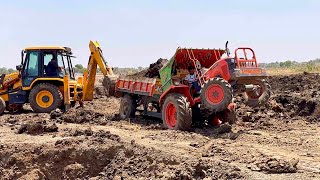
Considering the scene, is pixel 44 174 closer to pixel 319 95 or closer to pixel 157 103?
pixel 157 103

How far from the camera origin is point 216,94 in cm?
1027

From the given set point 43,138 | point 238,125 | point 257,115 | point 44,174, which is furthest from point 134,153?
point 257,115

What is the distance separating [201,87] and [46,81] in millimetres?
7108

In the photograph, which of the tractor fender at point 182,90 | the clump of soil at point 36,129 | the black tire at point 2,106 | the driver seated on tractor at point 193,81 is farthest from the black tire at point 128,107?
the black tire at point 2,106

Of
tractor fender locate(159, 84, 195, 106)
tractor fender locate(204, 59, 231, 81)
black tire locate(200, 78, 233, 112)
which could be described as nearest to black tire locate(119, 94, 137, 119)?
tractor fender locate(159, 84, 195, 106)

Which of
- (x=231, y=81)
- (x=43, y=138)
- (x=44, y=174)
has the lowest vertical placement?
(x=44, y=174)

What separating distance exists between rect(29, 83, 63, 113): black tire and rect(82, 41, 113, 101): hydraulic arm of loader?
1.03 metres

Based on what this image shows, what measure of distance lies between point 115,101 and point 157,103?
22.7ft

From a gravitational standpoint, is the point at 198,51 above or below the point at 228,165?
above

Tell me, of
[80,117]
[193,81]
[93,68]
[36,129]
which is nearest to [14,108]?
[93,68]

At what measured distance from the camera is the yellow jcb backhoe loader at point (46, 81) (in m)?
15.5

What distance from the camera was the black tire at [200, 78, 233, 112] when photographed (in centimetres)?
1009

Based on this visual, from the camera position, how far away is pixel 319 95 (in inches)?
630

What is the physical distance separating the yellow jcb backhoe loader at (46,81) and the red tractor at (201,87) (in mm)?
2974
